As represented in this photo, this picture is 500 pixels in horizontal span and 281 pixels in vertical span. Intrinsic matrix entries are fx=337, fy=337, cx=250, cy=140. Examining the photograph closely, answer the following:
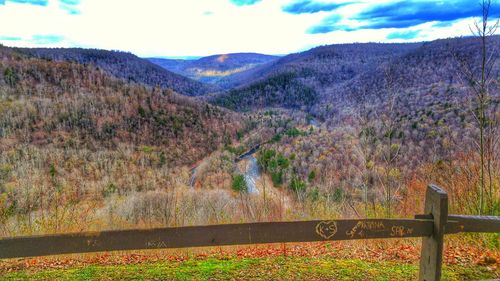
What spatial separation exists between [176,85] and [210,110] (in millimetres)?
54442

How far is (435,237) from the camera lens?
2396mm

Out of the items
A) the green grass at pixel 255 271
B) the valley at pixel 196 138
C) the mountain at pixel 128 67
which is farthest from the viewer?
the mountain at pixel 128 67

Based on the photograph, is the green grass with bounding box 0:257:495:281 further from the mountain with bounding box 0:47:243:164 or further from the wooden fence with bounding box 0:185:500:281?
the mountain with bounding box 0:47:243:164

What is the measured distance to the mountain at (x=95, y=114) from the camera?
54.8 metres

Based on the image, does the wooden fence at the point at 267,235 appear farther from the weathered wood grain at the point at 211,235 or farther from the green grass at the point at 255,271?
the green grass at the point at 255,271

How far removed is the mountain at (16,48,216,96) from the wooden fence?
115 metres

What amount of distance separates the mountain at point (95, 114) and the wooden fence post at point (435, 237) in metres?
52.7

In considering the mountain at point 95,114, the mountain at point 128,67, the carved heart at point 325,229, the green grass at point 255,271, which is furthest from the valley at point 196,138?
the mountain at point 128,67

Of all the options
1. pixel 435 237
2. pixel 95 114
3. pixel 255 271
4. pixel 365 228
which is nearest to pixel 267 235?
pixel 365 228

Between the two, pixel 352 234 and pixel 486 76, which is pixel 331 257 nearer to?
pixel 352 234

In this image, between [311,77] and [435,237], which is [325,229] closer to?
[435,237]

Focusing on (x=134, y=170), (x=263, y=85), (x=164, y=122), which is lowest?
(x=134, y=170)

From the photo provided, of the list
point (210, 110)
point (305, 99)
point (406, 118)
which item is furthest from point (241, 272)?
point (305, 99)

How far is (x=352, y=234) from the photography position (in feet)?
8.06
